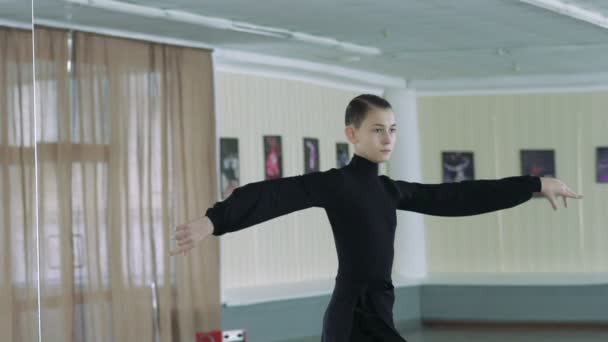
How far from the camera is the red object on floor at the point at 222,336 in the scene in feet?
22.3

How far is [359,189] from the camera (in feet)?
9.02

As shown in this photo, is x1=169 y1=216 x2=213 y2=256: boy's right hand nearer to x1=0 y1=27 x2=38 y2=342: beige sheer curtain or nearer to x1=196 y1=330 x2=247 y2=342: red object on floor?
x1=0 y1=27 x2=38 y2=342: beige sheer curtain

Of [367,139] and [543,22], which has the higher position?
[543,22]

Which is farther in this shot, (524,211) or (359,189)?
(524,211)

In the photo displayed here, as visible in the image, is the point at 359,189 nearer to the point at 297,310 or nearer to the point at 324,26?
the point at 324,26

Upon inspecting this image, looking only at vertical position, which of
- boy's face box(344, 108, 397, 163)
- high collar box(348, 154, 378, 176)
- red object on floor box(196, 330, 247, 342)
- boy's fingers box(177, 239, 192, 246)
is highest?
boy's face box(344, 108, 397, 163)

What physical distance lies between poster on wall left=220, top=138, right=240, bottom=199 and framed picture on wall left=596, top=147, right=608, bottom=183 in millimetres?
4219

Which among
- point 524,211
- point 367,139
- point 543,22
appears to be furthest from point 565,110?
point 367,139

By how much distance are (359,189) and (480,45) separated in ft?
18.7

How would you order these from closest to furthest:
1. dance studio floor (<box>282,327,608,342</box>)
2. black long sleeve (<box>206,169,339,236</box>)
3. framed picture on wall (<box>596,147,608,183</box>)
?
1. black long sleeve (<box>206,169,339,236</box>)
2. dance studio floor (<box>282,327,608,342</box>)
3. framed picture on wall (<box>596,147,608,183</box>)

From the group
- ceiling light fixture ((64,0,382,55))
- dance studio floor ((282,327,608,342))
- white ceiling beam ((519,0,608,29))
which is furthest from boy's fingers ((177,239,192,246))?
dance studio floor ((282,327,608,342))

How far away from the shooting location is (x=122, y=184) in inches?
275

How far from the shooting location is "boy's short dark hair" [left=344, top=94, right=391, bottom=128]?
2.72 metres

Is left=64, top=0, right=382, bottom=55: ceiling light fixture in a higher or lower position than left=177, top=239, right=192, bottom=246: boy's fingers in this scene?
higher
